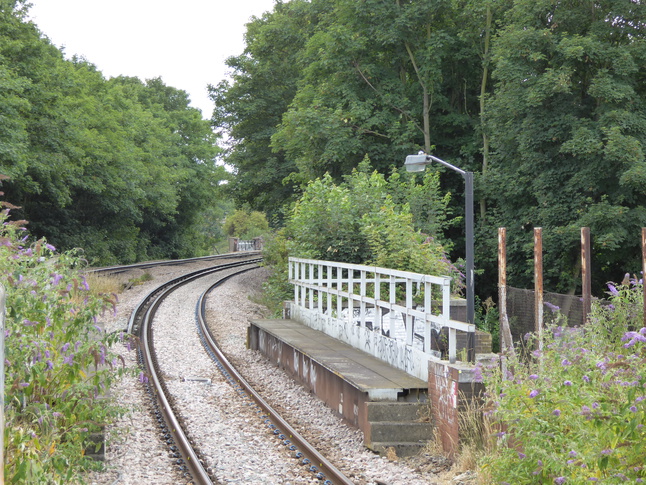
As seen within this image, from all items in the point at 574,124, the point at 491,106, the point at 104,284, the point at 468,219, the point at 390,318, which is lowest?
the point at 104,284

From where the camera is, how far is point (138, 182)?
146ft

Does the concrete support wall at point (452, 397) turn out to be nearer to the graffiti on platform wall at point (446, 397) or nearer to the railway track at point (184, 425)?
the graffiti on platform wall at point (446, 397)

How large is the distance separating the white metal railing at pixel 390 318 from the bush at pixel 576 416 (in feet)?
5.65

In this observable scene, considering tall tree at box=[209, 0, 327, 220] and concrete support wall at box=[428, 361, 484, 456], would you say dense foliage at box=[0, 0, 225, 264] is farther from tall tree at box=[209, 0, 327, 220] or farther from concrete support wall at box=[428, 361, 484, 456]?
concrete support wall at box=[428, 361, 484, 456]

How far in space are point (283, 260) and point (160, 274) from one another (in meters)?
13.3

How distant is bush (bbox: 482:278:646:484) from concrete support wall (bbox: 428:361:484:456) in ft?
3.09

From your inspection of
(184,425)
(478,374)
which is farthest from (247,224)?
(478,374)

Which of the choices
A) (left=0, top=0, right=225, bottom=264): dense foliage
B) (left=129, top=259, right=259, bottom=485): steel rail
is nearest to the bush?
(left=129, top=259, right=259, bottom=485): steel rail

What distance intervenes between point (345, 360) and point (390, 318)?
0.96 meters

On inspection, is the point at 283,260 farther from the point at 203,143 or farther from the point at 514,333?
the point at 203,143

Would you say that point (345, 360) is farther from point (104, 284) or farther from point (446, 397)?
point (104, 284)

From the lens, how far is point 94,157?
3975 cm

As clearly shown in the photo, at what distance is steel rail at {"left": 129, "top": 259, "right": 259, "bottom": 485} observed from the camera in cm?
770

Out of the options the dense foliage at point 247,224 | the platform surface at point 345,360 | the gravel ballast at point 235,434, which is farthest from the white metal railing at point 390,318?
the dense foliage at point 247,224
